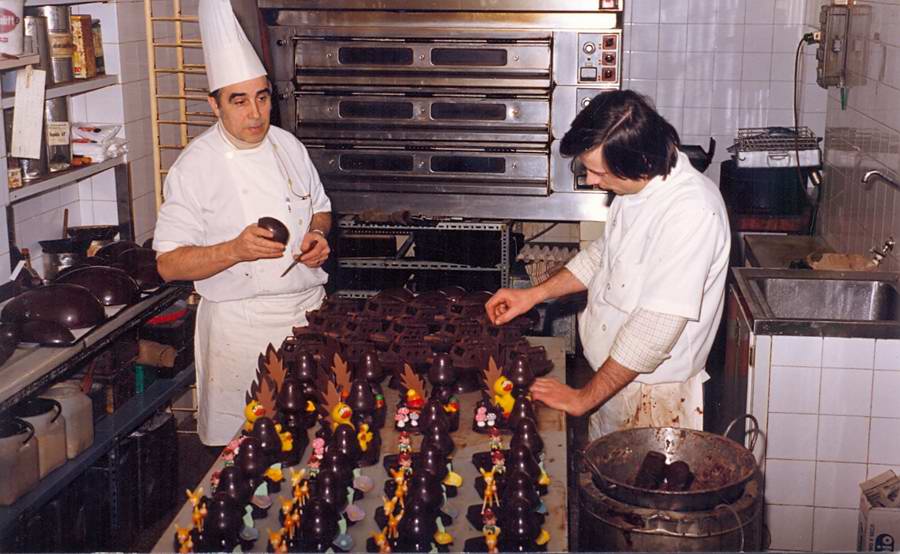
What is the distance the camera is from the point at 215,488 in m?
2.19

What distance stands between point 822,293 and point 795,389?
602 millimetres

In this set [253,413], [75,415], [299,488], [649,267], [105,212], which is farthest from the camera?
[105,212]

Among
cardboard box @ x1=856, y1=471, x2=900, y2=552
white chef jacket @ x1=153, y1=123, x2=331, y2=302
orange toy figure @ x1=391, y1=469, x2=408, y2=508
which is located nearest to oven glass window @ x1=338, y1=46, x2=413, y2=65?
white chef jacket @ x1=153, y1=123, x2=331, y2=302

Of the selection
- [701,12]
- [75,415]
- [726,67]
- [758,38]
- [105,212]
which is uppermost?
[701,12]

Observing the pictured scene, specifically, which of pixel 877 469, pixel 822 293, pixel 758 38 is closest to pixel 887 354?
pixel 877 469

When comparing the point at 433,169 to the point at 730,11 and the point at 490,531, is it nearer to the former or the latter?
the point at 730,11

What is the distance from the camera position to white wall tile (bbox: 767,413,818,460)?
3.15 meters

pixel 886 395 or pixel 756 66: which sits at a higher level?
pixel 756 66

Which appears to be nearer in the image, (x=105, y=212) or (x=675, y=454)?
(x=675, y=454)

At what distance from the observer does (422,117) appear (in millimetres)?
5105

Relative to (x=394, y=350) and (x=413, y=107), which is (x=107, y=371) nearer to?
(x=394, y=350)

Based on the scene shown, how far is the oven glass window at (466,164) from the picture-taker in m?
5.12

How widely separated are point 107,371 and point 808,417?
2438mm

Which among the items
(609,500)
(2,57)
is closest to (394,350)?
(609,500)
